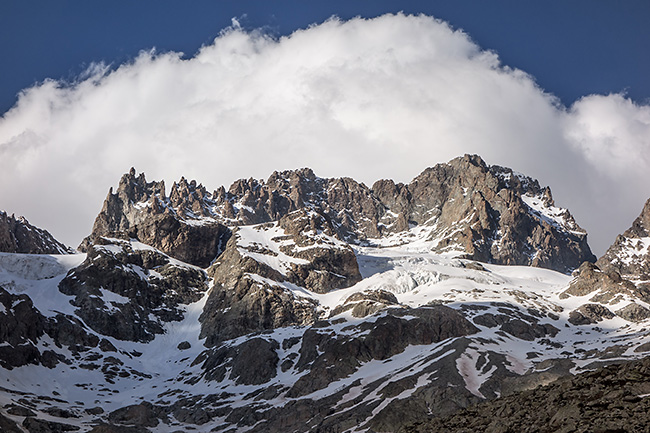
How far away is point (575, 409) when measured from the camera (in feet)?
157

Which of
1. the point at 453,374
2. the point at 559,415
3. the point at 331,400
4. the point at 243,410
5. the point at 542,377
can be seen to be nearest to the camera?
the point at 559,415

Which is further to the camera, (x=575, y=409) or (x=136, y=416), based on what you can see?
(x=136, y=416)

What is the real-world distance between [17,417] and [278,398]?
64.1 m

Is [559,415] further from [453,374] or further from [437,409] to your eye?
[453,374]

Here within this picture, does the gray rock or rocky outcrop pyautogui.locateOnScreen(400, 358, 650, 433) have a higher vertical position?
the gray rock

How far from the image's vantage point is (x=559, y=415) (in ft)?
159

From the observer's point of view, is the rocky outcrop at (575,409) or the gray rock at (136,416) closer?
the rocky outcrop at (575,409)

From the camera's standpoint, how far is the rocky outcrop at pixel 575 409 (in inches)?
1734

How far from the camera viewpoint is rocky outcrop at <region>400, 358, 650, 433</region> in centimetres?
4403

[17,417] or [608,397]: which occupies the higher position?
[17,417]

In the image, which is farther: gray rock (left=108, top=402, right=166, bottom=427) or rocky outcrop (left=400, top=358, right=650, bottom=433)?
gray rock (left=108, top=402, right=166, bottom=427)

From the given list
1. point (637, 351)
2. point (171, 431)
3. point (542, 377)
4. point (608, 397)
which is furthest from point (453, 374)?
point (608, 397)

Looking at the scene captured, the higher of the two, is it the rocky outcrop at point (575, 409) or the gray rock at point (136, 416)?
the gray rock at point (136, 416)

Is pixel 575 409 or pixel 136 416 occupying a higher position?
pixel 136 416
